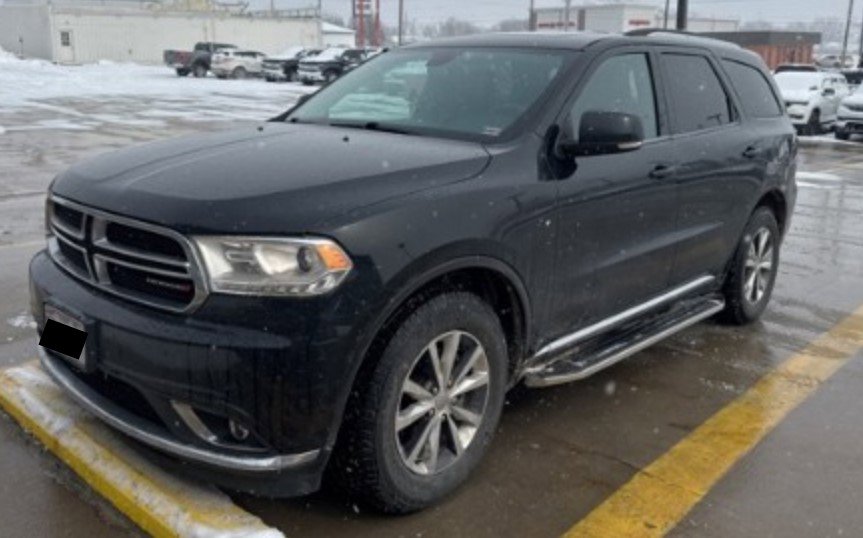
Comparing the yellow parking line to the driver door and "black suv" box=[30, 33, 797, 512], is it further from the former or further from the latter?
the driver door

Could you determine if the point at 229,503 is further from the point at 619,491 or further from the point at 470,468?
the point at 619,491

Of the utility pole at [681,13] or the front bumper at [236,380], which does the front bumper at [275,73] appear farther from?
the front bumper at [236,380]

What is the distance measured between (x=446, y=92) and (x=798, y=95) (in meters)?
19.9

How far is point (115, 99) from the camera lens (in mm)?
26047

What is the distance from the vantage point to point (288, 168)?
3062 millimetres

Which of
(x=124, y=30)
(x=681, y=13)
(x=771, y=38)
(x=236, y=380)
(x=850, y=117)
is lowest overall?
(x=850, y=117)

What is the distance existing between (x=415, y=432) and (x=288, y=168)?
1047 mm

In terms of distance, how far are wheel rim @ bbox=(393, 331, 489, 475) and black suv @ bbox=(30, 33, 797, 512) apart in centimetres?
1

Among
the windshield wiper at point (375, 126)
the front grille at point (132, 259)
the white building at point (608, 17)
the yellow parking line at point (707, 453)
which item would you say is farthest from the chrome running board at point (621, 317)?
the white building at point (608, 17)

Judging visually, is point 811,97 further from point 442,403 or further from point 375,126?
point 442,403

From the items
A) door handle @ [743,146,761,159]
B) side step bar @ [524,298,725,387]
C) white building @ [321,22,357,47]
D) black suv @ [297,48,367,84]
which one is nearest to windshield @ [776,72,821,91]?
door handle @ [743,146,761,159]

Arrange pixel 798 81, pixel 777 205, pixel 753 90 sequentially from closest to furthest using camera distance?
pixel 753 90 < pixel 777 205 < pixel 798 81

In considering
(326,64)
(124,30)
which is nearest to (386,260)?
(326,64)

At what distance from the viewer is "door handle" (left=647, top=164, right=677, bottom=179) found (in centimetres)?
410
